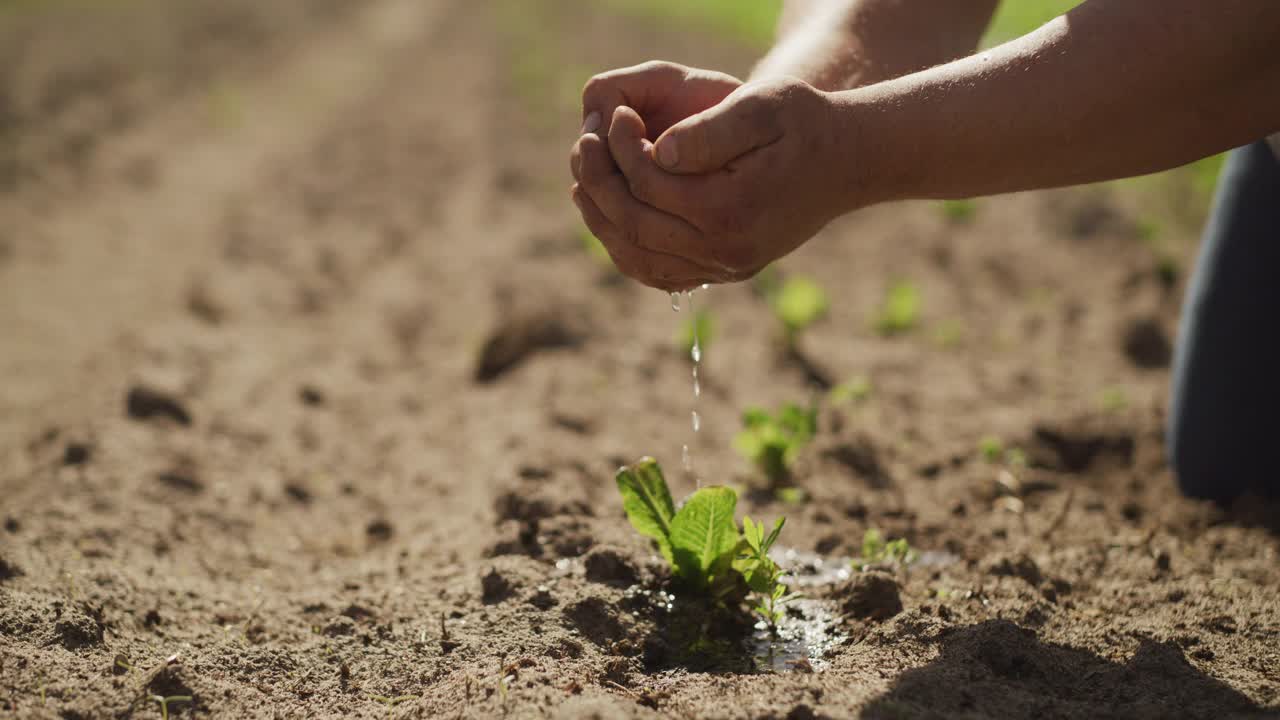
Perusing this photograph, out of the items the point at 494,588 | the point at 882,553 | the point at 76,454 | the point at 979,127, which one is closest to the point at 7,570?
the point at 76,454

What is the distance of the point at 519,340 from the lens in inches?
165

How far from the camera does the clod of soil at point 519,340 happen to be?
4.14 metres

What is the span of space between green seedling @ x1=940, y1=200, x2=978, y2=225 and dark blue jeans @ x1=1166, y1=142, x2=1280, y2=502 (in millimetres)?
2400

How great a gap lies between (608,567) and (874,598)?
590 mm

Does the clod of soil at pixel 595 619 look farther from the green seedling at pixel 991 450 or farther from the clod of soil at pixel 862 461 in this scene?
the green seedling at pixel 991 450

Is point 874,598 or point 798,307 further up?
point 798,307

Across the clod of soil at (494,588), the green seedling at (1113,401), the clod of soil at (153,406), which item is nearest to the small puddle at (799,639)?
the clod of soil at (494,588)

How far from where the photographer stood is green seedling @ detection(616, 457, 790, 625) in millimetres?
2150

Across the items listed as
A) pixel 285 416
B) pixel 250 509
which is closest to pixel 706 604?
pixel 250 509

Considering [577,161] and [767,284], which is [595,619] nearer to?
[577,161]

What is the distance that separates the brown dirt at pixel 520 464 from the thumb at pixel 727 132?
0.97 metres

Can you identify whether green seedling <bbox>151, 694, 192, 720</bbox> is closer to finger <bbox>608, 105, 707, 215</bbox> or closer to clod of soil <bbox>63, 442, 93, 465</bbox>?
finger <bbox>608, 105, 707, 215</bbox>

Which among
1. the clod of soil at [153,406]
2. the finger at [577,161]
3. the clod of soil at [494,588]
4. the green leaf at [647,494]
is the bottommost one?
the clod of soil at [494,588]

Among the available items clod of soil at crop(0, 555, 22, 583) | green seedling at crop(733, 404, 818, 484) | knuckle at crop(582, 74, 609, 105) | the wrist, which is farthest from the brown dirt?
knuckle at crop(582, 74, 609, 105)
